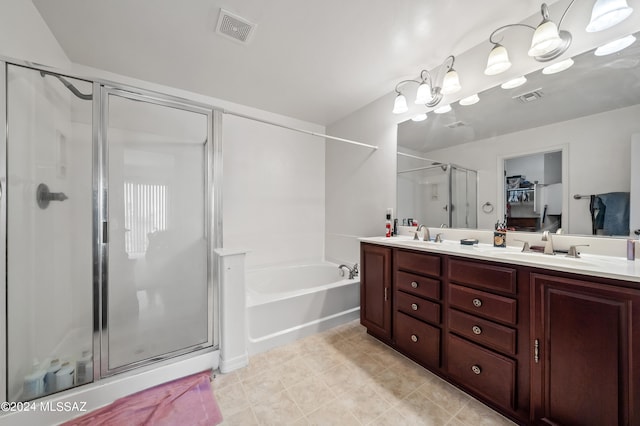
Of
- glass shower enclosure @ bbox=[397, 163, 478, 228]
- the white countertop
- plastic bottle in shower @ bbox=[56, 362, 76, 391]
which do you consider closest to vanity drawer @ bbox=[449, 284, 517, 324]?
the white countertop

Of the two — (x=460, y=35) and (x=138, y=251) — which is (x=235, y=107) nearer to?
(x=138, y=251)

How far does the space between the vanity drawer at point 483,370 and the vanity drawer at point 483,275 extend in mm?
369

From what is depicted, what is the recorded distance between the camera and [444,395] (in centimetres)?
141

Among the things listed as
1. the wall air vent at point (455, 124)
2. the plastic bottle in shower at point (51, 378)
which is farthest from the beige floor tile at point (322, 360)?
the wall air vent at point (455, 124)

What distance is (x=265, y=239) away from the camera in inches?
116

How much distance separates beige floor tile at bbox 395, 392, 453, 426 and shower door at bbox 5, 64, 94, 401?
73.7 inches

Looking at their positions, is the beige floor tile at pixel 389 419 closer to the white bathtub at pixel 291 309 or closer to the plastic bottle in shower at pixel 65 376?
the white bathtub at pixel 291 309

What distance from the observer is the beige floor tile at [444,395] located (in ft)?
4.38

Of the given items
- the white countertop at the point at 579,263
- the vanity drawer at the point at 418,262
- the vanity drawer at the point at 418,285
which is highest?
the white countertop at the point at 579,263

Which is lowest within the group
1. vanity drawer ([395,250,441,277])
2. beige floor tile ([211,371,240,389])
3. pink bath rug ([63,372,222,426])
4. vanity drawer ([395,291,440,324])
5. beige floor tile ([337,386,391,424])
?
beige floor tile ([211,371,240,389])

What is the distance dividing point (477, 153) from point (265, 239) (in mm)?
2426

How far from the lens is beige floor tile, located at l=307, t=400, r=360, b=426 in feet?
4.01

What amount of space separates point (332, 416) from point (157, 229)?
171cm

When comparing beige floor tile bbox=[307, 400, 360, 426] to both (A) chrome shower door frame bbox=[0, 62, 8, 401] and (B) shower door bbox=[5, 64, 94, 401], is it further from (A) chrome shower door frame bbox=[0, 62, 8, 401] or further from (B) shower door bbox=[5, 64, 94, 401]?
(A) chrome shower door frame bbox=[0, 62, 8, 401]
